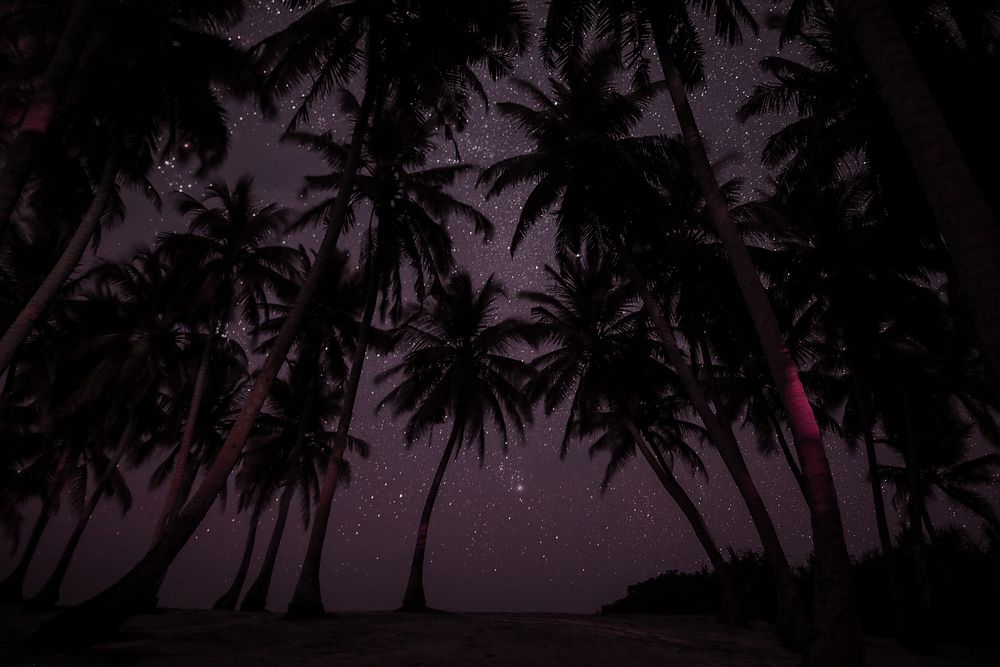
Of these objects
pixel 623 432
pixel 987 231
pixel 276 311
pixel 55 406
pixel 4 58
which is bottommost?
pixel 987 231

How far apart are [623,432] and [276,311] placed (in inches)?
589

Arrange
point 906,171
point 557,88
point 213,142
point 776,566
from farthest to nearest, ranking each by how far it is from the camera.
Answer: point 557,88 → point 213,142 → point 906,171 → point 776,566

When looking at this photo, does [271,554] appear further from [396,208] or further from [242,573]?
[396,208]

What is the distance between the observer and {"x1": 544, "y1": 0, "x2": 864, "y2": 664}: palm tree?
4922mm

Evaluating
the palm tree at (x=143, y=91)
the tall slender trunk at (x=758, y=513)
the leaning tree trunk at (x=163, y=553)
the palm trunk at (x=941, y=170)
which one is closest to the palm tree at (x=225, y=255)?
the palm tree at (x=143, y=91)

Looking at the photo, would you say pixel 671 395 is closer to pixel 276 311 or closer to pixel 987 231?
pixel 276 311

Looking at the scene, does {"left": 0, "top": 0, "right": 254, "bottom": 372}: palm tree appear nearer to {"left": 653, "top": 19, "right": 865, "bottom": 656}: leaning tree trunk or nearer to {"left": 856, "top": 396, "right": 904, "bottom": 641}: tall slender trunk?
{"left": 653, "top": 19, "right": 865, "bottom": 656}: leaning tree trunk

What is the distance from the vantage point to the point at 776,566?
908 centimetres

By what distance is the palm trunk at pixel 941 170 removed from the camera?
3.37 m

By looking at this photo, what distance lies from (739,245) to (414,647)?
729cm

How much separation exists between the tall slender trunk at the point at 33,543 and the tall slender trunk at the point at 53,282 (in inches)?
458

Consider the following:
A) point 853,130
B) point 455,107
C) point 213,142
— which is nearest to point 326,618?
point 213,142

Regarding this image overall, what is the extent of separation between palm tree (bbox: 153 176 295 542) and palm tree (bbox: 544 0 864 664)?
410 inches

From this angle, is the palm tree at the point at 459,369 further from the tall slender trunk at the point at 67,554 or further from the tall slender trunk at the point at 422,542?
the tall slender trunk at the point at 67,554
